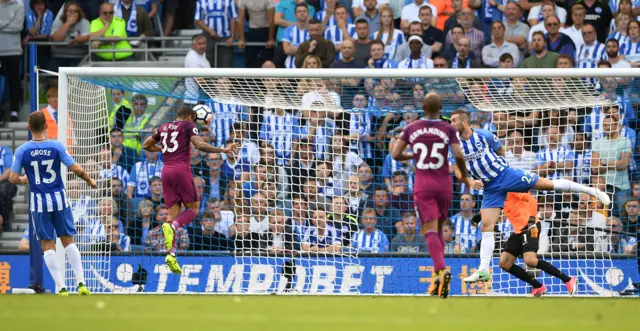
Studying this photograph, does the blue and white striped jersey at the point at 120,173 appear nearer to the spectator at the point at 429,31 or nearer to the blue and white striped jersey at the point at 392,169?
the blue and white striped jersey at the point at 392,169

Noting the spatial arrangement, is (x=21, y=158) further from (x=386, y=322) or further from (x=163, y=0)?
(x=163, y=0)

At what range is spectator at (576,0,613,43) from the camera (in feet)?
55.1

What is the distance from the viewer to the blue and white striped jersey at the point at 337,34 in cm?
1705

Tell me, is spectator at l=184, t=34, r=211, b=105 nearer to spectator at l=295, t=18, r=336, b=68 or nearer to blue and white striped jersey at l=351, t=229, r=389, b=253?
spectator at l=295, t=18, r=336, b=68

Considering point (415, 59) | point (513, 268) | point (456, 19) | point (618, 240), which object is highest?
point (456, 19)

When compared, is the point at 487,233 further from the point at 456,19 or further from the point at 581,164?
the point at 456,19

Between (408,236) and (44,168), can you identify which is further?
(408,236)

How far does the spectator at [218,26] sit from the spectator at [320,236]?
4121mm

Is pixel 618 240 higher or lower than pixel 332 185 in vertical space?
lower

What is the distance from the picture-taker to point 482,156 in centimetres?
1159

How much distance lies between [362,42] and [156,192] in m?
3.95

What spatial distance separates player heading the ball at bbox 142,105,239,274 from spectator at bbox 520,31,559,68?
560 centimetres

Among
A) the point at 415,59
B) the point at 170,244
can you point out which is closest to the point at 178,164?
the point at 170,244

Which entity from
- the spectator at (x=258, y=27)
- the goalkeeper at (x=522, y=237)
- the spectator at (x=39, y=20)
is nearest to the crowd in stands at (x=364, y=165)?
the spectator at (x=258, y=27)
